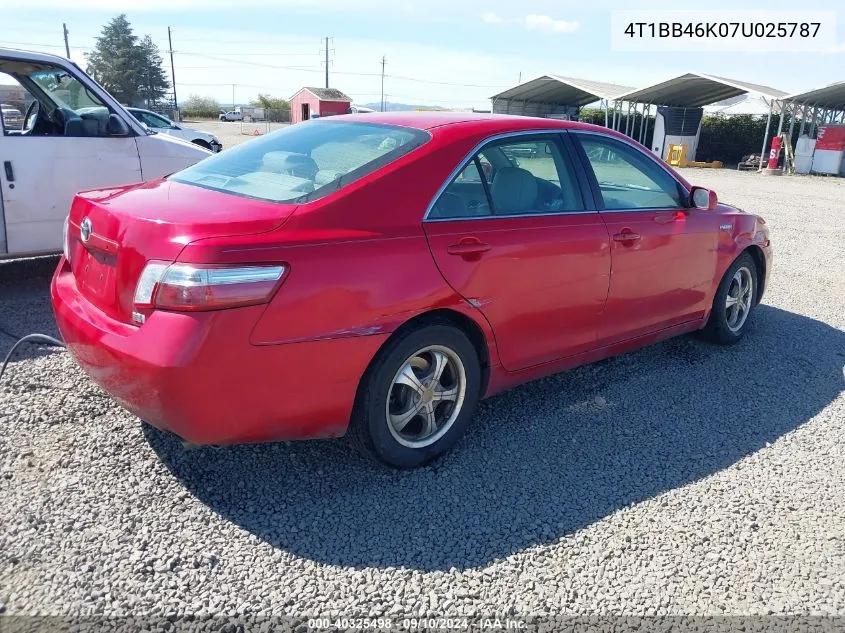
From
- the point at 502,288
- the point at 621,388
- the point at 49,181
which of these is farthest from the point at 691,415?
the point at 49,181

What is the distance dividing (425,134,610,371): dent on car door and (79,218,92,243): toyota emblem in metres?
1.53

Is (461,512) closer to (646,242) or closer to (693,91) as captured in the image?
(646,242)

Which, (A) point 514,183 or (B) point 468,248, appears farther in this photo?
(A) point 514,183

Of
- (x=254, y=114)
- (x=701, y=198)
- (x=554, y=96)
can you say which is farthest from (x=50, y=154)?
(x=254, y=114)

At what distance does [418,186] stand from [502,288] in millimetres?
655

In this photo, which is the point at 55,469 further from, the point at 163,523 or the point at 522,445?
the point at 522,445

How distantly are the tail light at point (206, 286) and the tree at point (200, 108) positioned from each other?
83666 millimetres

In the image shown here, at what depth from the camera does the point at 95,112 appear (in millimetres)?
5973

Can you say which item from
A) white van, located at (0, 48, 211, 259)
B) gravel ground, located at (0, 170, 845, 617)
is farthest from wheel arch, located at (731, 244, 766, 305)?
white van, located at (0, 48, 211, 259)

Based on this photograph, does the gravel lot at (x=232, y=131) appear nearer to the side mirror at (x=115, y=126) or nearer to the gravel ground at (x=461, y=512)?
the side mirror at (x=115, y=126)

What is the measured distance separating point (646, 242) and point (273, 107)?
302 ft

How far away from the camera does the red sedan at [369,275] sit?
257 centimetres

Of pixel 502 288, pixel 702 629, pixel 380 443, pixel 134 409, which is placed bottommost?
pixel 702 629

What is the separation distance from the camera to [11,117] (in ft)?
18.3
